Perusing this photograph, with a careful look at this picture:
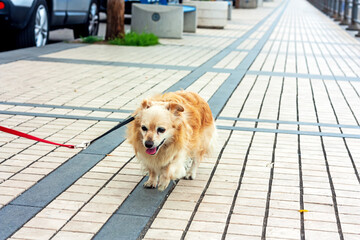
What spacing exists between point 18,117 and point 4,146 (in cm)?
119

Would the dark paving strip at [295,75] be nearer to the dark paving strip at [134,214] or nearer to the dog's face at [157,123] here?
the dark paving strip at [134,214]

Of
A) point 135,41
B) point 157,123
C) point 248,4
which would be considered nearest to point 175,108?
point 157,123

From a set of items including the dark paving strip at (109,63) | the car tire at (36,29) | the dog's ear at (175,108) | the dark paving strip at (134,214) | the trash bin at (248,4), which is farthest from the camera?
the trash bin at (248,4)

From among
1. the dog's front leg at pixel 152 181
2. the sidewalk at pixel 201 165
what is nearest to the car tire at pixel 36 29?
the sidewalk at pixel 201 165

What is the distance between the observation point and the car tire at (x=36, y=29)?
39.3ft

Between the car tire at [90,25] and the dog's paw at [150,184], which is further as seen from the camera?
the car tire at [90,25]

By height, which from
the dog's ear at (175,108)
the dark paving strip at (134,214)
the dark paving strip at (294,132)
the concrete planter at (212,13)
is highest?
the concrete planter at (212,13)

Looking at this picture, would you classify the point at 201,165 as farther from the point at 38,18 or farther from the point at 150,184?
the point at 38,18

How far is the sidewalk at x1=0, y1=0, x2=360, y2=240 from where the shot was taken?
3.85 meters

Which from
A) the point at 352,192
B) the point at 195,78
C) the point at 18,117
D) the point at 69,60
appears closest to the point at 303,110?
the point at 195,78

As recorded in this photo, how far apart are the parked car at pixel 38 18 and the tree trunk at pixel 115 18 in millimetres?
798

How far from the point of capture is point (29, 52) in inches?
465

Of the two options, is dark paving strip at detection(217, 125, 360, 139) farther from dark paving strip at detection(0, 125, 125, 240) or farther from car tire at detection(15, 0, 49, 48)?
car tire at detection(15, 0, 49, 48)

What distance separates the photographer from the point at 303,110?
24.6ft
